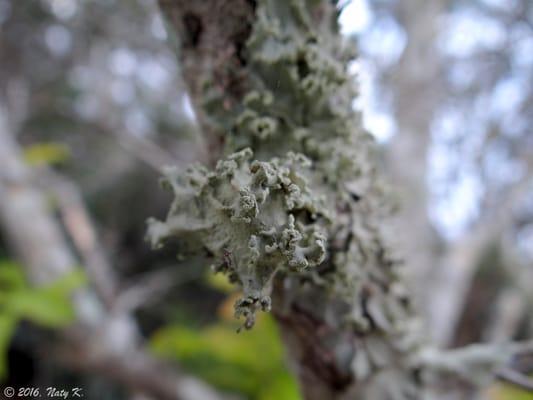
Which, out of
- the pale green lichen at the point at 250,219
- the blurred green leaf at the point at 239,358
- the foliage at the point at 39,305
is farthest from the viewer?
the blurred green leaf at the point at 239,358

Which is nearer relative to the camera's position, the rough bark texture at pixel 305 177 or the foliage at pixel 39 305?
the rough bark texture at pixel 305 177

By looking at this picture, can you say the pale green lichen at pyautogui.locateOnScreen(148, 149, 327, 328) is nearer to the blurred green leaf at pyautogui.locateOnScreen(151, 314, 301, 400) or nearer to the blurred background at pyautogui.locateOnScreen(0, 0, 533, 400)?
the blurred background at pyautogui.locateOnScreen(0, 0, 533, 400)

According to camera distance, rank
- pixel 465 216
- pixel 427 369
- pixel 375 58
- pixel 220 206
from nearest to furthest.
Result: pixel 220 206, pixel 427 369, pixel 465 216, pixel 375 58

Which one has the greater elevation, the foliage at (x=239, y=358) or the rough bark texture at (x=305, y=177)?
the foliage at (x=239, y=358)

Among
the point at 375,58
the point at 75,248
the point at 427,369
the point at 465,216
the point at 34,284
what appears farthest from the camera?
the point at 375,58

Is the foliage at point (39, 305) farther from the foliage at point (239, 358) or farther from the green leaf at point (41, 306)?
the foliage at point (239, 358)

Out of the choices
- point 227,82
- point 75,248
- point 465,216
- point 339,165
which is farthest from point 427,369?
point 465,216

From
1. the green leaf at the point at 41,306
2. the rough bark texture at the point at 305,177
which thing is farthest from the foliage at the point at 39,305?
the rough bark texture at the point at 305,177

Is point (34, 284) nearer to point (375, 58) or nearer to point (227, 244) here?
point (227, 244)
